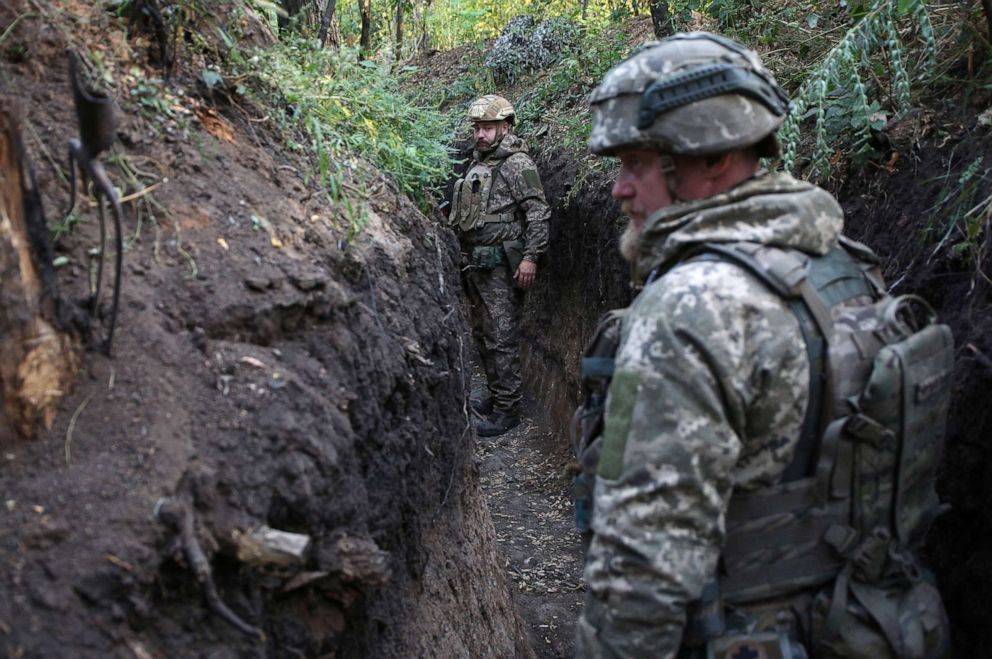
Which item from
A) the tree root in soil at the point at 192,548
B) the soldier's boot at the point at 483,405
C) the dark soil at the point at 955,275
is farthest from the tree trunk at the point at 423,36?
the tree root in soil at the point at 192,548

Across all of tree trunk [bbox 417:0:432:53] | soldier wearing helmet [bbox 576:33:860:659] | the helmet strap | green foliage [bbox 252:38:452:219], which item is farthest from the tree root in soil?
tree trunk [bbox 417:0:432:53]

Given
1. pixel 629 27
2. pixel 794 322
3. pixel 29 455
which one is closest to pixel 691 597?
pixel 794 322

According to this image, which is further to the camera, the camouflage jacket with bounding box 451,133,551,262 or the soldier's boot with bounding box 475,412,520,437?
the soldier's boot with bounding box 475,412,520,437

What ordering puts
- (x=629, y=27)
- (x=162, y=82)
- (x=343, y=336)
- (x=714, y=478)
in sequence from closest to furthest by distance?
(x=714, y=478) < (x=343, y=336) < (x=162, y=82) < (x=629, y=27)

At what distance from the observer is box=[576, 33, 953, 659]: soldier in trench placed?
1.91 meters

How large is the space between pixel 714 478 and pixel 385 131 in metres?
3.06

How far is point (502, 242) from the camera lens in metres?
Answer: 7.78

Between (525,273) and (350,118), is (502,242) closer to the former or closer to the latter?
(525,273)

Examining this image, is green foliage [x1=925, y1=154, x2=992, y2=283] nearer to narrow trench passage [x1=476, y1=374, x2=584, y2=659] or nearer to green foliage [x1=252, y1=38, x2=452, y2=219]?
green foliage [x1=252, y1=38, x2=452, y2=219]

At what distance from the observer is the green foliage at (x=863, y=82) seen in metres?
3.84

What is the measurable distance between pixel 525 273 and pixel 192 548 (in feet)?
19.9

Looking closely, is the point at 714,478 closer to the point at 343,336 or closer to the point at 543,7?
the point at 343,336

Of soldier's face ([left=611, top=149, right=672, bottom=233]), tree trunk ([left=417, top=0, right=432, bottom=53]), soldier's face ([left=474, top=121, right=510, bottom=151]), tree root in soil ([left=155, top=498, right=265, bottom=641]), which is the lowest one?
tree root in soil ([left=155, top=498, right=265, bottom=641])

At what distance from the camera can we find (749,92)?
2.14 m
